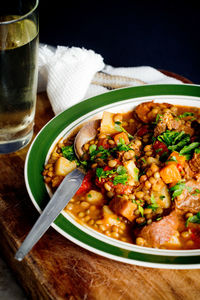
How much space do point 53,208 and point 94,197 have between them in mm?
388

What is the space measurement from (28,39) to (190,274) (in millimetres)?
1962

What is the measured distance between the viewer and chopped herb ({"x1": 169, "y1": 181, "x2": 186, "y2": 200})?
299 cm

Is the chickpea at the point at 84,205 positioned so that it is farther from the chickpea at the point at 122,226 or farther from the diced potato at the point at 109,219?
the chickpea at the point at 122,226

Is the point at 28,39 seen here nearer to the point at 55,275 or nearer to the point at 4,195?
the point at 4,195

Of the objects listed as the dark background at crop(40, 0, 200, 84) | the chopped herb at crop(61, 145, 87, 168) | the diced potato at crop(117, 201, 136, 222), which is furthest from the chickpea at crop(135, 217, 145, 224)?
the dark background at crop(40, 0, 200, 84)

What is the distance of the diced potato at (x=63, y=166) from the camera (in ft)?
10.6

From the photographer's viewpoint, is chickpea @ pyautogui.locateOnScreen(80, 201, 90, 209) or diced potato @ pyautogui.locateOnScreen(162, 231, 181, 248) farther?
chickpea @ pyautogui.locateOnScreen(80, 201, 90, 209)

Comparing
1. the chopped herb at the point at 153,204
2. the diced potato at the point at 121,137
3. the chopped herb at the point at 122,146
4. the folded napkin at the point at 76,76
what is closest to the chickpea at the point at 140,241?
the chopped herb at the point at 153,204

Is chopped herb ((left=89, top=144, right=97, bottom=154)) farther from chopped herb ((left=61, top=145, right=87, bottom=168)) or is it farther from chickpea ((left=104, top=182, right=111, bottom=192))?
chickpea ((left=104, top=182, right=111, bottom=192))

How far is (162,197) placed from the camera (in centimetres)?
304

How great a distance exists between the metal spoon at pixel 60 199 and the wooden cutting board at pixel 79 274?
31cm

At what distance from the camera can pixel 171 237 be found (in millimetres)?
2867

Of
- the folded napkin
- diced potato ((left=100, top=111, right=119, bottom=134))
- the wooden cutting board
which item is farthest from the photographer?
the folded napkin

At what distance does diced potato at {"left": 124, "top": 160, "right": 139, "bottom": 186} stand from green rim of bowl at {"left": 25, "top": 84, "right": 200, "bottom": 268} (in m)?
0.53
